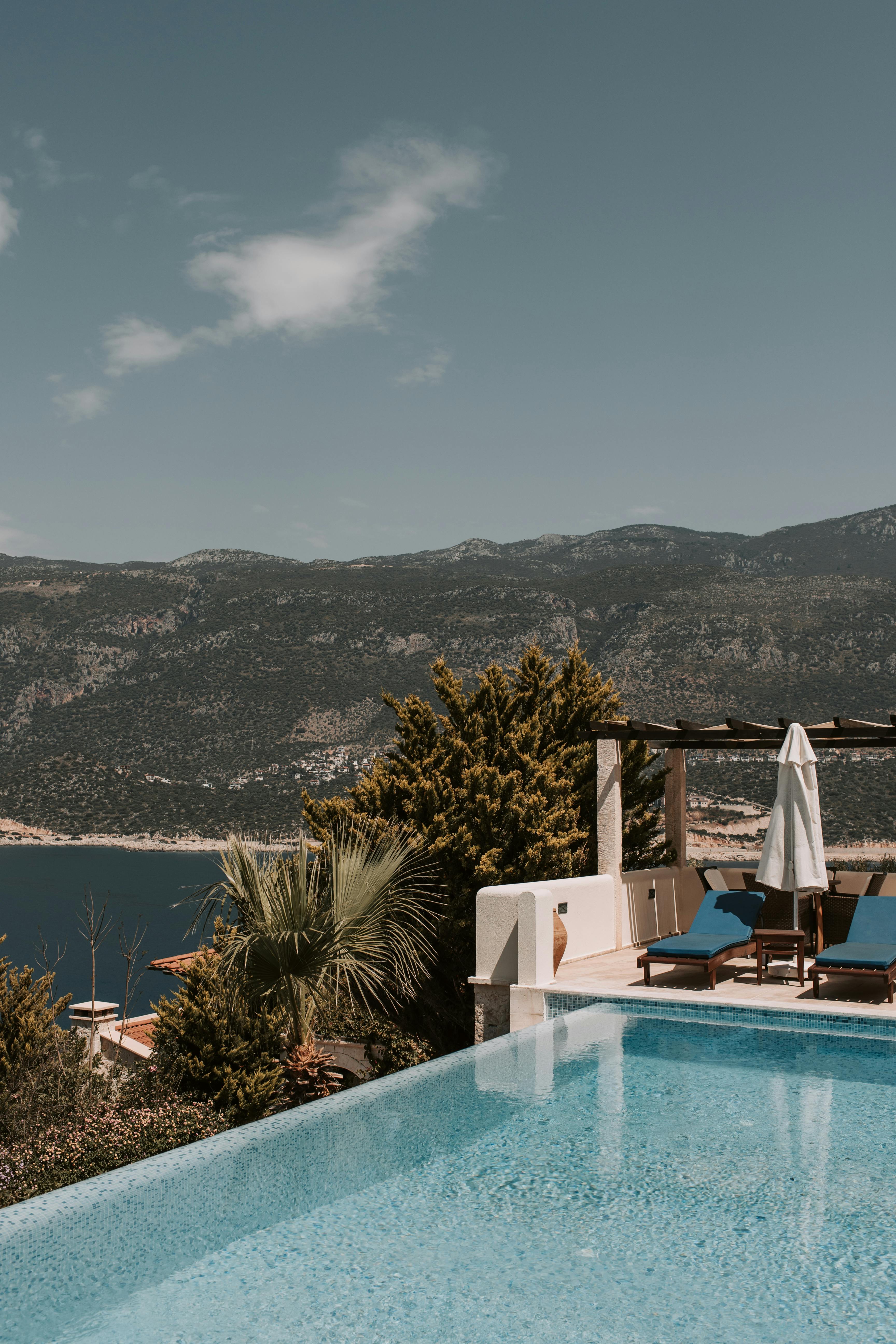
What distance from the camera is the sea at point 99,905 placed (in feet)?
185

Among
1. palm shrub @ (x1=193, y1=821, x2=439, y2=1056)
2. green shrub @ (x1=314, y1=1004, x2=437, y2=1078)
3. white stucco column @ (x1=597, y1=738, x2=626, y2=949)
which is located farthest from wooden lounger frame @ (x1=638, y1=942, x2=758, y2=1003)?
green shrub @ (x1=314, y1=1004, x2=437, y2=1078)

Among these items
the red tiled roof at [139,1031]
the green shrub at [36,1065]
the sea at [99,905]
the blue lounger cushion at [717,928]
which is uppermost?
the blue lounger cushion at [717,928]

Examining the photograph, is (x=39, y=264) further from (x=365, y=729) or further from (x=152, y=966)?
(x=365, y=729)

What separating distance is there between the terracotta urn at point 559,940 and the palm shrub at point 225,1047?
8.05ft

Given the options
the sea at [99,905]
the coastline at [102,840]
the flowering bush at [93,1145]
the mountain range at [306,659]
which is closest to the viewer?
the flowering bush at [93,1145]

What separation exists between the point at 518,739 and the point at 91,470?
4942cm

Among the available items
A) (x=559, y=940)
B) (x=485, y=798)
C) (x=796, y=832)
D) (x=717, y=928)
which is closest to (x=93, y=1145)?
(x=559, y=940)

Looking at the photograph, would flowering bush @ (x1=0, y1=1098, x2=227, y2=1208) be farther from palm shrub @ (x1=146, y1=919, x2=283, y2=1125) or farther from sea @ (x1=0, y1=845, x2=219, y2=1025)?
sea @ (x1=0, y1=845, x2=219, y2=1025)

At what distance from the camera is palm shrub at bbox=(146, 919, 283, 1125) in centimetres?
827

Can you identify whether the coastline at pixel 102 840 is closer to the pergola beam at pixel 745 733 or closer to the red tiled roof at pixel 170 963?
the red tiled roof at pixel 170 963

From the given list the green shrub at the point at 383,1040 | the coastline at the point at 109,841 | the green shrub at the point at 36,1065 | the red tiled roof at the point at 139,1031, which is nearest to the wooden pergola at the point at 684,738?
the green shrub at the point at 383,1040

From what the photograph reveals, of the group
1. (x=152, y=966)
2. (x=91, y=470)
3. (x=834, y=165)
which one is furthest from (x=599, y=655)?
(x=152, y=966)

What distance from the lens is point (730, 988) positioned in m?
8.03

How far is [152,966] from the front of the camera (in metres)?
16.4
